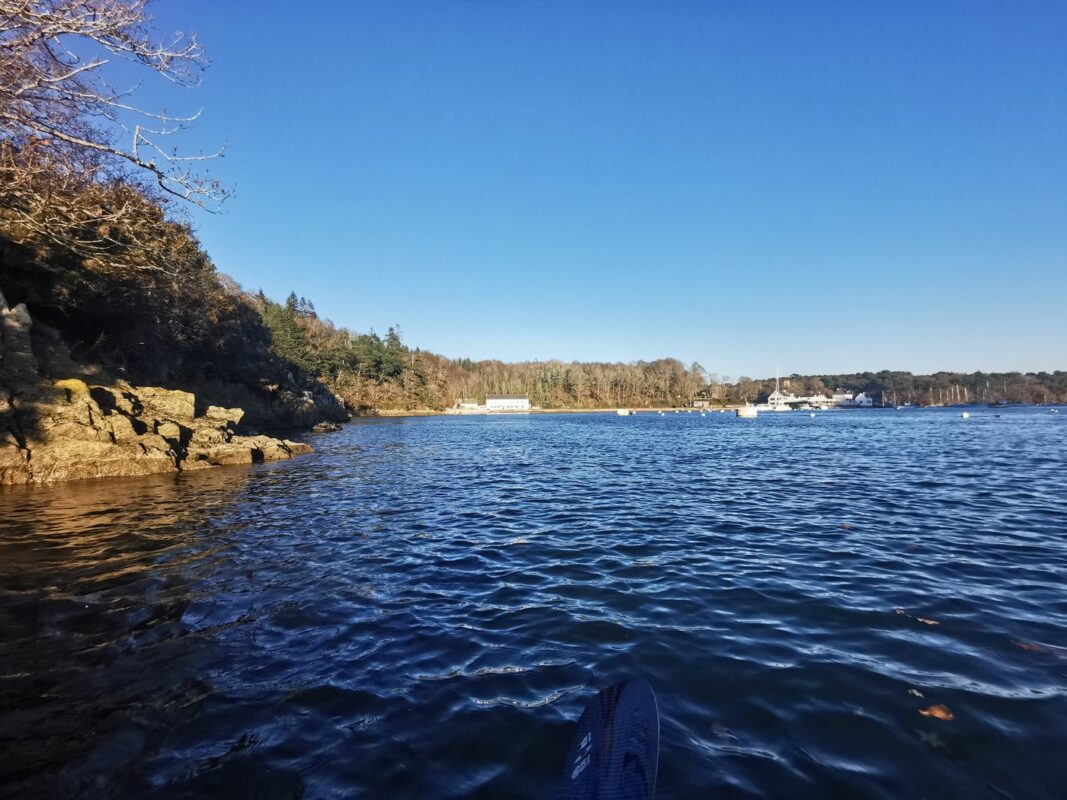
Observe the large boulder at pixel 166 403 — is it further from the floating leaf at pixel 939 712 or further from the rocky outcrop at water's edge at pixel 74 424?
the floating leaf at pixel 939 712

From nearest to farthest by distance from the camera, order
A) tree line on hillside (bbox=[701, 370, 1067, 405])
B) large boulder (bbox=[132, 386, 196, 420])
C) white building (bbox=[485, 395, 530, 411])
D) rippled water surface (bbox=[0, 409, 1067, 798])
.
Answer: rippled water surface (bbox=[0, 409, 1067, 798]), large boulder (bbox=[132, 386, 196, 420]), white building (bbox=[485, 395, 530, 411]), tree line on hillside (bbox=[701, 370, 1067, 405])

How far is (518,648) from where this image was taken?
557 cm

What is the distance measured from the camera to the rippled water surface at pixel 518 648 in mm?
3600

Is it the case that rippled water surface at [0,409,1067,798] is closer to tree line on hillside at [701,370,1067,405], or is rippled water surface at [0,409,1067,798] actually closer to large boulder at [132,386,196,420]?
large boulder at [132,386,196,420]

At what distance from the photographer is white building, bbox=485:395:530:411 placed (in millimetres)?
149875

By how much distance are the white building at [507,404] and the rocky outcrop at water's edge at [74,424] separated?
12598 centimetres

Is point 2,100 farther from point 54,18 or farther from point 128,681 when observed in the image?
point 128,681

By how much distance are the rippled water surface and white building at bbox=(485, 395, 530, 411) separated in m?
137

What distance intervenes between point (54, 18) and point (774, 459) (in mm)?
27365

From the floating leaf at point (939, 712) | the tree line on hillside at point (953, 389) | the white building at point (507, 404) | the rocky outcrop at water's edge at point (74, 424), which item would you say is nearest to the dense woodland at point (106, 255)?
the rocky outcrop at water's edge at point (74, 424)

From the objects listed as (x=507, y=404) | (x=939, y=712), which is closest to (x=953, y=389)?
(x=507, y=404)

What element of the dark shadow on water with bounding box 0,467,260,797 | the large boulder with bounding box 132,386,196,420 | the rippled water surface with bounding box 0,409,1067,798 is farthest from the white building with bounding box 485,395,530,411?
the dark shadow on water with bounding box 0,467,260,797

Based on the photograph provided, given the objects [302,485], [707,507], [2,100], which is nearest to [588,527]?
[707,507]

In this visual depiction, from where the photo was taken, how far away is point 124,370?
26562 millimetres
